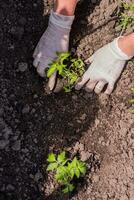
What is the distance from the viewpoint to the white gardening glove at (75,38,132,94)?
11.0 feet

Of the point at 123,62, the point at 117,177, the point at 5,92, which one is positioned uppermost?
the point at 123,62

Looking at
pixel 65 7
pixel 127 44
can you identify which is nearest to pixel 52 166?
pixel 127 44

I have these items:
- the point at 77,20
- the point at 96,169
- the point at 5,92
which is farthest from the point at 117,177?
the point at 77,20

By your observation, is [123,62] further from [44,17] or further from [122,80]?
[44,17]

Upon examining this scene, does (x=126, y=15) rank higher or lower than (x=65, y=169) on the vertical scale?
higher

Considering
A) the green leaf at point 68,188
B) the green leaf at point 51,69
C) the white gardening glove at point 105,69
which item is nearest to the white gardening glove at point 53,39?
the green leaf at point 51,69

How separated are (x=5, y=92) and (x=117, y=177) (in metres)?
0.94

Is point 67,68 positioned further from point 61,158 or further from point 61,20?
point 61,158

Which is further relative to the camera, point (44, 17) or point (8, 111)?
point (44, 17)

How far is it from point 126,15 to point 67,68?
25.7 inches

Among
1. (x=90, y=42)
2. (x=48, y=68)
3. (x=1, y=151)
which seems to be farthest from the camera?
→ (x=90, y=42)

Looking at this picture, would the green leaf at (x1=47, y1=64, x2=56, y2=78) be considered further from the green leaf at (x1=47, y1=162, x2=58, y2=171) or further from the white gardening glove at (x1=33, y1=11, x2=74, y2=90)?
the green leaf at (x1=47, y1=162, x2=58, y2=171)

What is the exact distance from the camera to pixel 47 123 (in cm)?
320

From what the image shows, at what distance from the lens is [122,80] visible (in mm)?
3469
